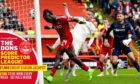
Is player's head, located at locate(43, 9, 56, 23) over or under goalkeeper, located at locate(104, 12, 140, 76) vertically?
over

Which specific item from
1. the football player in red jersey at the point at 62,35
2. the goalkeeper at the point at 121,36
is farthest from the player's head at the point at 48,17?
the goalkeeper at the point at 121,36

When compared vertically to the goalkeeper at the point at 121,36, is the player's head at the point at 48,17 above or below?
above

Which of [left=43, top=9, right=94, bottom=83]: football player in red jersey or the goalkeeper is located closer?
[left=43, top=9, right=94, bottom=83]: football player in red jersey

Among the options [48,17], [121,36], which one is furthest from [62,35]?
[121,36]

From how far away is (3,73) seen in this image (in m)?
9.29

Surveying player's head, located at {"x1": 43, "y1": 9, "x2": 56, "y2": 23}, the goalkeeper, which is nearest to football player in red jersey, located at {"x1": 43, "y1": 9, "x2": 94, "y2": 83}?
player's head, located at {"x1": 43, "y1": 9, "x2": 56, "y2": 23}

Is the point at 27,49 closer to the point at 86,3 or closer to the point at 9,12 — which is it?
the point at 9,12

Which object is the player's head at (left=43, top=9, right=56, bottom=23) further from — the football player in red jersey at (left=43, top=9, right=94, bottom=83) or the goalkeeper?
the goalkeeper

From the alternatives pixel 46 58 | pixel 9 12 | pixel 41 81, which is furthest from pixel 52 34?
pixel 41 81

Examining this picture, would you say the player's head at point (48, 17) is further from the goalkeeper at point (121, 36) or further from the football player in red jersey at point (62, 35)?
the goalkeeper at point (121, 36)

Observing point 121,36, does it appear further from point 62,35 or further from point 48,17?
point 48,17

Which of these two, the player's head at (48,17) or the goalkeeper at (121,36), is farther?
the goalkeeper at (121,36)

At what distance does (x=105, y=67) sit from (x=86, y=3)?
12352mm

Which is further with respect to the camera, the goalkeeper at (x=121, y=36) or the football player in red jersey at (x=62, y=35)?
the goalkeeper at (x=121, y=36)
